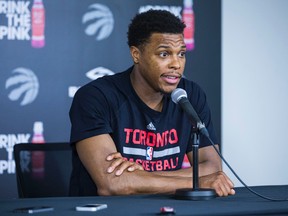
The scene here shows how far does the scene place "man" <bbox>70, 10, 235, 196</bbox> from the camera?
245 cm

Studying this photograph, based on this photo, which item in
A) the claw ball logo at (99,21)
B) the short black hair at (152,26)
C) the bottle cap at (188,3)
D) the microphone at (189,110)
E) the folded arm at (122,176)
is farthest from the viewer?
the bottle cap at (188,3)

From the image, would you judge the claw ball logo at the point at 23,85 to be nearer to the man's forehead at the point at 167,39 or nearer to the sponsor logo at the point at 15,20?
the sponsor logo at the point at 15,20

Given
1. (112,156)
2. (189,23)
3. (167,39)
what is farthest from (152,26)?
(189,23)

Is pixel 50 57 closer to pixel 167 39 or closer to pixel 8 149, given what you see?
pixel 8 149

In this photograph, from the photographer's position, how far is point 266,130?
4258 millimetres

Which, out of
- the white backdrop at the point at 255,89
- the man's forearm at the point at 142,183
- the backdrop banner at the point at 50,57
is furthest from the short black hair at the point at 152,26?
the white backdrop at the point at 255,89

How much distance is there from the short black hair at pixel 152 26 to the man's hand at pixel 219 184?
2.32 feet

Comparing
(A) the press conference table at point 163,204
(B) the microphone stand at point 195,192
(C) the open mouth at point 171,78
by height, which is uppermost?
(C) the open mouth at point 171,78

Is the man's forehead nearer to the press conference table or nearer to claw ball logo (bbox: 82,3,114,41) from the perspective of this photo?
the press conference table

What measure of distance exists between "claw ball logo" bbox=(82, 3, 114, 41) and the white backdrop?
0.79 m

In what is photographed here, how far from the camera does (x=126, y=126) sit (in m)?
2.64

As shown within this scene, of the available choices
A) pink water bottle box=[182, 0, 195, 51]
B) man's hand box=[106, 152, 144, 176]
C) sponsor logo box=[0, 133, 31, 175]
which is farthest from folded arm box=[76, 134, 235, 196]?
pink water bottle box=[182, 0, 195, 51]

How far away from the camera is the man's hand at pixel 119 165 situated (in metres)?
2.38

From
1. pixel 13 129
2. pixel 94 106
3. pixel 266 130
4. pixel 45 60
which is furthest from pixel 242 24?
pixel 94 106
